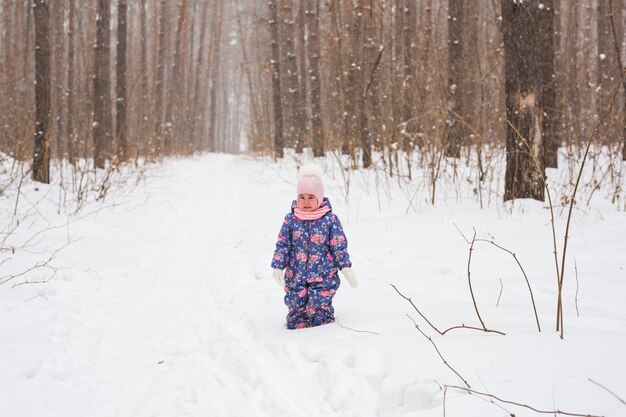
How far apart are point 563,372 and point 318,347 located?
1.29 m

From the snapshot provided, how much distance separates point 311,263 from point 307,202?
0.41 meters

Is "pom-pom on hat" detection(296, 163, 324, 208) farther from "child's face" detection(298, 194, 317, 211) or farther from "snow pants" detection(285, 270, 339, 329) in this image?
"snow pants" detection(285, 270, 339, 329)

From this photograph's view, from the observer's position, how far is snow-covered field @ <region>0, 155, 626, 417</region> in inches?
76.8

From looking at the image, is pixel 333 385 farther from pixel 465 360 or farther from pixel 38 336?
pixel 38 336

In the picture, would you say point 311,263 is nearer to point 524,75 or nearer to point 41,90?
point 524,75

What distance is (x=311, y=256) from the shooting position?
9.70ft

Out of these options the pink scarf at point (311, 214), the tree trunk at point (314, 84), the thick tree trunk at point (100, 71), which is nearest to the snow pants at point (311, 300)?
the pink scarf at point (311, 214)

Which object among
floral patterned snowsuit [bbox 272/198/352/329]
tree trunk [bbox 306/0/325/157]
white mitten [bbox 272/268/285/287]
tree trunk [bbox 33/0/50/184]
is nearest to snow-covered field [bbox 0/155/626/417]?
floral patterned snowsuit [bbox 272/198/352/329]

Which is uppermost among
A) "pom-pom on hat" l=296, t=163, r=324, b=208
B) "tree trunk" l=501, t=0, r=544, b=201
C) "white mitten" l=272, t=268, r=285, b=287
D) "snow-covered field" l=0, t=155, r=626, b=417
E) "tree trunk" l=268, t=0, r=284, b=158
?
"tree trunk" l=268, t=0, r=284, b=158

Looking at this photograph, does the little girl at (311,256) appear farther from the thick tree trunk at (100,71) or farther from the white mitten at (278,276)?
the thick tree trunk at (100,71)

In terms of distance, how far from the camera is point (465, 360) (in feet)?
6.70

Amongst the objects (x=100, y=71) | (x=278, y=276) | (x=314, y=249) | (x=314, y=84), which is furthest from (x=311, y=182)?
(x=314, y=84)

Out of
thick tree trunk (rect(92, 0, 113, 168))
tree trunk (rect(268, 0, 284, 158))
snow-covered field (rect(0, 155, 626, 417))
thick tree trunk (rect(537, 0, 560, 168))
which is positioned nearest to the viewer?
snow-covered field (rect(0, 155, 626, 417))

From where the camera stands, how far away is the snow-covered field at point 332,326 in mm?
1951
